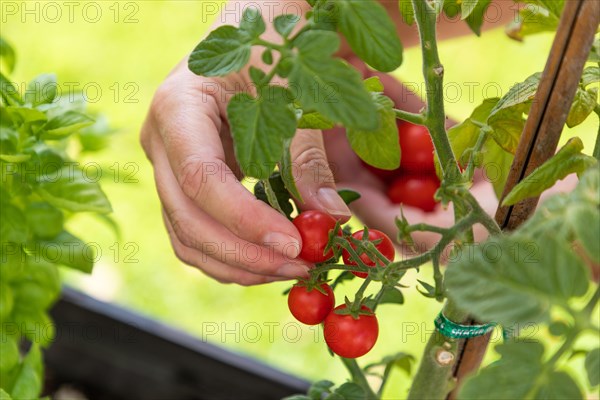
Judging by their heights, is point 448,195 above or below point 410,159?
above

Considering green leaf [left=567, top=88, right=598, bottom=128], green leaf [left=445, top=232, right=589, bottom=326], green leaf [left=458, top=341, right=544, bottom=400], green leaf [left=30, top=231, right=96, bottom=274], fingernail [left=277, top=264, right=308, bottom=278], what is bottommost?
green leaf [left=30, top=231, right=96, bottom=274]

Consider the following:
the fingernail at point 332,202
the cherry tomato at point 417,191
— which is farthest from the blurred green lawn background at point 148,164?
the fingernail at point 332,202

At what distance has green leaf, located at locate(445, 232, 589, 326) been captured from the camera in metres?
0.30

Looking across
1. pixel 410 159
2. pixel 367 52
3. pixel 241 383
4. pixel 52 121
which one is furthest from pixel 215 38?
pixel 241 383

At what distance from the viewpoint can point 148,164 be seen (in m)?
1.67

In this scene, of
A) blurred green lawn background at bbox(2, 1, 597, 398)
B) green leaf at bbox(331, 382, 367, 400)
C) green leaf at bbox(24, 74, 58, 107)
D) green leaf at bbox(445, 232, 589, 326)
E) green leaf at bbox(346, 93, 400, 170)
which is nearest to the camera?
green leaf at bbox(445, 232, 589, 326)

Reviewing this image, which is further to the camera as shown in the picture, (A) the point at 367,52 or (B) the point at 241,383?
(B) the point at 241,383

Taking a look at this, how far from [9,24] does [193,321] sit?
0.91m

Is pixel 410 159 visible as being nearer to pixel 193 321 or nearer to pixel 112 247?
pixel 193 321

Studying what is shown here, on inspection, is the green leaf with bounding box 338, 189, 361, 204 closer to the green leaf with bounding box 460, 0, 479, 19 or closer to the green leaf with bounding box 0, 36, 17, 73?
the green leaf with bounding box 460, 0, 479, 19

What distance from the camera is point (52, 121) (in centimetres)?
72

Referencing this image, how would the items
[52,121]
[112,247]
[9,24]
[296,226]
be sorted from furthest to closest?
[9,24] → [112,247] → [52,121] → [296,226]

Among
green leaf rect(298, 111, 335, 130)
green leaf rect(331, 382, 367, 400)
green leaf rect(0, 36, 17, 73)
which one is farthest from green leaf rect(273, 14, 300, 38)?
green leaf rect(0, 36, 17, 73)

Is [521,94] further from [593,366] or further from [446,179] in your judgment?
[593,366]
